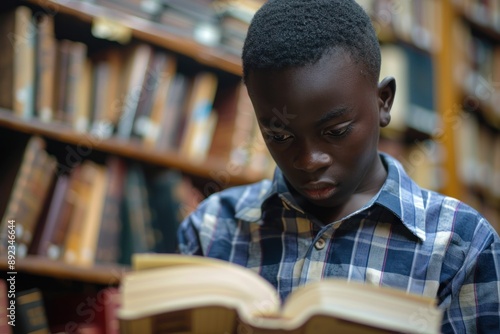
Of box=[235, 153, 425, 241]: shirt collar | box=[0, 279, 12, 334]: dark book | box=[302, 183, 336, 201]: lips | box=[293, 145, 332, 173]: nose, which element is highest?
box=[293, 145, 332, 173]: nose

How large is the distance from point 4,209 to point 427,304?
3.45ft

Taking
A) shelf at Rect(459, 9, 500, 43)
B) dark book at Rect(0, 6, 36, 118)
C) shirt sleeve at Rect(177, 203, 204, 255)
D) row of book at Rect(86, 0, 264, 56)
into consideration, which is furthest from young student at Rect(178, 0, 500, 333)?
shelf at Rect(459, 9, 500, 43)

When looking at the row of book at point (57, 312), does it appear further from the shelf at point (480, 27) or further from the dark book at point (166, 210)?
the shelf at point (480, 27)

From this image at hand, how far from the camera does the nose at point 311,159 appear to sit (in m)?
0.76

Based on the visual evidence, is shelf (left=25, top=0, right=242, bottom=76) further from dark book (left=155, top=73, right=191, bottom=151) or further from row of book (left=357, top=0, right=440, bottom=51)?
row of book (left=357, top=0, right=440, bottom=51)

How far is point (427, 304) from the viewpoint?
0.59 meters

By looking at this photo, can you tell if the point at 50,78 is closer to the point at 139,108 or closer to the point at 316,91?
the point at 139,108

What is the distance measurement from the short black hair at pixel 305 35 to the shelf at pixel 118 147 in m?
0.80

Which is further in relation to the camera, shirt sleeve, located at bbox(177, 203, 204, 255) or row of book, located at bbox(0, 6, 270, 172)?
row of book, located at bbox(0, 6, 270, 172)

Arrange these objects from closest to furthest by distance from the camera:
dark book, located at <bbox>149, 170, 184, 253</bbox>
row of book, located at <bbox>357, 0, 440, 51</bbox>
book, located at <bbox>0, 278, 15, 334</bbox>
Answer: book, located at <bbox>0, 278, 15, 334</bbox> < dark book, located at <bbox>149, 170, 184, 253</bbox> < row of book, located at <bbox>357, 0, 440, 51</bbox>

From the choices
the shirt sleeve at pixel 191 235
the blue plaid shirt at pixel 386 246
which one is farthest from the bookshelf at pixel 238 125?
the blue plaid shirt at pixel 386 246

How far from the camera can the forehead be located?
746mm

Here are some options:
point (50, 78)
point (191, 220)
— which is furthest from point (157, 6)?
point (191, 220)

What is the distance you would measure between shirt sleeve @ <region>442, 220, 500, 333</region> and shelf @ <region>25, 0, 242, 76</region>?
114cm
